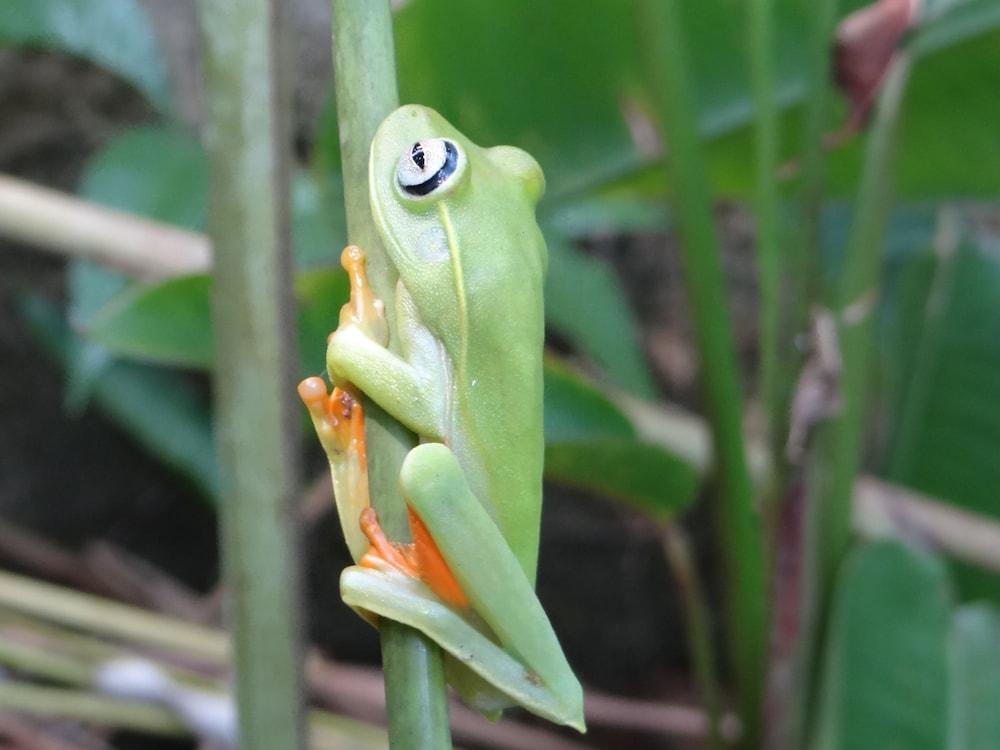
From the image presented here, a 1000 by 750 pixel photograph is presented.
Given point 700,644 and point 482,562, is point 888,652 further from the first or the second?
point 482,562

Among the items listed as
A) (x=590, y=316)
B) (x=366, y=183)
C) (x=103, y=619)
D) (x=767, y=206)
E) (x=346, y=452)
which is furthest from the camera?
(x=590, y=316)

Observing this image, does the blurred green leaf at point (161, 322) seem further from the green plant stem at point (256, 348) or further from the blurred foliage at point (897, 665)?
the blurred foliage at point (897, 665)

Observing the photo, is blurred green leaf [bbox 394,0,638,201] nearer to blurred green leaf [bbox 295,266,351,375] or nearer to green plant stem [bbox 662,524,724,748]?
blurred green leaf [bbox 295,266,351,375]

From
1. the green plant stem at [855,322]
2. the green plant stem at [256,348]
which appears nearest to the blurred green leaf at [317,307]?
the green plant stem at [256,348]

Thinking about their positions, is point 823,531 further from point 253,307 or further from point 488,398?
point 253,307

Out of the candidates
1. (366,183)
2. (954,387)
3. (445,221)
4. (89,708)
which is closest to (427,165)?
(445,221)

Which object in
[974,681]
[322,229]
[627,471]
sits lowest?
[974,681]

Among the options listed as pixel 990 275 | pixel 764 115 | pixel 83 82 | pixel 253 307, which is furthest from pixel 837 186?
pixel 83 82
